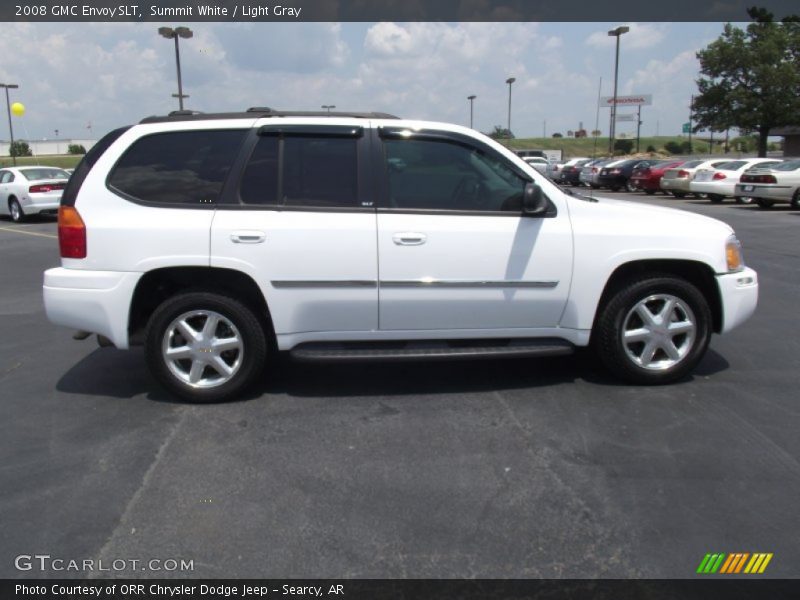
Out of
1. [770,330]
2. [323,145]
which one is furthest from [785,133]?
[323,145]

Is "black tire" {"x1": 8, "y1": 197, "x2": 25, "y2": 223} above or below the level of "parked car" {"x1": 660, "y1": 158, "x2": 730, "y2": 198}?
below

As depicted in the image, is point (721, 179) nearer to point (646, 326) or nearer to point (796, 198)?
point (796, 198)

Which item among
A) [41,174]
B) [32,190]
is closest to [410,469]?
[32,190]

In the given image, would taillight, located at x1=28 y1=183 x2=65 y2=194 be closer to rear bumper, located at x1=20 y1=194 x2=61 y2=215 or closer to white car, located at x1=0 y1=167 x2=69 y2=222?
white car, located at x1=0 y1=167 x2=69 y2=222

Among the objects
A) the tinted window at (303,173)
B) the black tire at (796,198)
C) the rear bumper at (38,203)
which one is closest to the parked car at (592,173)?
the black tire at (796,198)

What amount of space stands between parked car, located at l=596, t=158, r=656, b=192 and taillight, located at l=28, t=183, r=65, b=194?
70.4ft

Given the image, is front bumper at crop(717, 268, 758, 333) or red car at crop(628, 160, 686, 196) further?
red car at crop(628, 160, 686, 196)

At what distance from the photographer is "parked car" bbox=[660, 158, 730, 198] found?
24.0 m

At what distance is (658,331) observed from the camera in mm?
4734

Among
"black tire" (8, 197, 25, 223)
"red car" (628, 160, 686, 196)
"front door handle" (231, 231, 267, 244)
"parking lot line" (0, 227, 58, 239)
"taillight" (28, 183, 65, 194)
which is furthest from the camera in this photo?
"red car" (628, 160, 686, 196)

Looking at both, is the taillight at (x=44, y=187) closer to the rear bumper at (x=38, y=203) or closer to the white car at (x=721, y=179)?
the rear bumper at (x=38, y=203)

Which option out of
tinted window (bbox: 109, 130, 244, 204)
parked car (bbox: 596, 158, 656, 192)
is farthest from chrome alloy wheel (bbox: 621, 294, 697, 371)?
parked car (bbox: 596, 158, 656, 192)

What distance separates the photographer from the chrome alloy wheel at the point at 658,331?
472cm

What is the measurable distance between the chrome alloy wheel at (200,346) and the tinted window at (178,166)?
786mm
